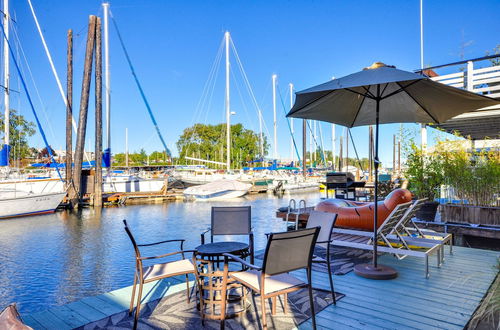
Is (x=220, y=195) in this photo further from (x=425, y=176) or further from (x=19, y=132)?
(x=425, y=176)

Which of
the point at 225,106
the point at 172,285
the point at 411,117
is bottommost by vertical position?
the point at 172,285

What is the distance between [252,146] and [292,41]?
32.6 metres

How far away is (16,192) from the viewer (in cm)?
1647

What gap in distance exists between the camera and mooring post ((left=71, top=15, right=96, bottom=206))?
2002cm

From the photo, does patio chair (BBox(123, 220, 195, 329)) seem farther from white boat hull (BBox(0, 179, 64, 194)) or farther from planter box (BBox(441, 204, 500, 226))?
white boat hull (BBox(0, 179, 64, 194))

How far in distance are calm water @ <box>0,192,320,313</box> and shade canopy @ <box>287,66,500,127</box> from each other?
12.8 feet

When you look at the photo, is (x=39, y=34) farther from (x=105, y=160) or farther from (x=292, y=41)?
(x=292, y=41)

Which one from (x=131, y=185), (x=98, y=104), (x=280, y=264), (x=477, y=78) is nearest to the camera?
(x=280, y=264)

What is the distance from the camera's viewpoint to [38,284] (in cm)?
636

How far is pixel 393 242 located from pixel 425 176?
2.74 metres

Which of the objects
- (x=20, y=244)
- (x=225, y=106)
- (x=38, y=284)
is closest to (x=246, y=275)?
(x=38, y=284)

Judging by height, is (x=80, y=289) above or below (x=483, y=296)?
below

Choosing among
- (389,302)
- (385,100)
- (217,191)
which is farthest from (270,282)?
(217,191)

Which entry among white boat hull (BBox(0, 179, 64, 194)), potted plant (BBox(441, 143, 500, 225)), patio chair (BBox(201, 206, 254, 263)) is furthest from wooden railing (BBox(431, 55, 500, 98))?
white boat hull (BBox(0, 179, 64, 194))
